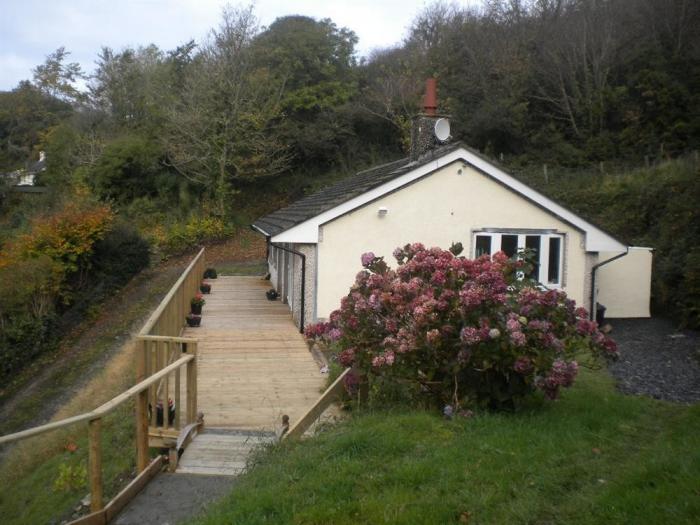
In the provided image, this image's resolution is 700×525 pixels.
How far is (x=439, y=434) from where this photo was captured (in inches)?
273

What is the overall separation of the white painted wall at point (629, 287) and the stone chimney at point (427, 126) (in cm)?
558

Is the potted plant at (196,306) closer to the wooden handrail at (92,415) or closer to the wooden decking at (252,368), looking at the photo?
the wooden decking at (252,368)

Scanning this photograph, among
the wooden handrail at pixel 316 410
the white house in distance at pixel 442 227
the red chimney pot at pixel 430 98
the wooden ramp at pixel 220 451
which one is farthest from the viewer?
the red chimney pot at pixel 430 98

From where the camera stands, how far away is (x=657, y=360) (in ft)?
43.8

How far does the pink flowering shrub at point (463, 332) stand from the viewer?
741cm

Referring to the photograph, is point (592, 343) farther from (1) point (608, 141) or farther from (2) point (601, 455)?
(1) point (608, 141)

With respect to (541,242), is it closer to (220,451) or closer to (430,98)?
(430,98)

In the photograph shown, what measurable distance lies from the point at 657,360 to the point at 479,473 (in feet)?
29.7

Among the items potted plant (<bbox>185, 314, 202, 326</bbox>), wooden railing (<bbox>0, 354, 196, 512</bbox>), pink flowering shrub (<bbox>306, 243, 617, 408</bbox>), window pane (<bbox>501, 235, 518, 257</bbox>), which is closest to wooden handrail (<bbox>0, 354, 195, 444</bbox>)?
wooden railing (<bbox>0, 354, 196, 512</bbox>)

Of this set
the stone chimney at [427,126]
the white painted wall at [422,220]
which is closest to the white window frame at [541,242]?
the white painted wall at [422,220]

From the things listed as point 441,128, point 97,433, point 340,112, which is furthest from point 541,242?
point 340,112

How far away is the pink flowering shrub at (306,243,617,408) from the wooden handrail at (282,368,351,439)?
576mm

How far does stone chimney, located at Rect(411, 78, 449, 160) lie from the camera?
58.6ft

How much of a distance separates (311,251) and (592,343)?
29.5ft
